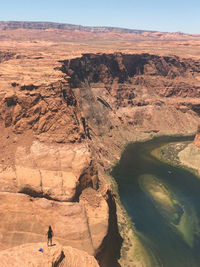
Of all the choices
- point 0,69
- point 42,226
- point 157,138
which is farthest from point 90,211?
point 157,138

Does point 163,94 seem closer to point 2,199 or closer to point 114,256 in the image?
point 114,256

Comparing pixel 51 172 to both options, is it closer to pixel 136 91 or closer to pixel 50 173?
pixel 50 173

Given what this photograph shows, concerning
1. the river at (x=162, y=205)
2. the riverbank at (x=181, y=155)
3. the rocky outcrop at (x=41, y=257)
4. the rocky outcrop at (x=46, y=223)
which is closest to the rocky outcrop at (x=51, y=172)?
the rocky outcrop at (x=46, y=223)

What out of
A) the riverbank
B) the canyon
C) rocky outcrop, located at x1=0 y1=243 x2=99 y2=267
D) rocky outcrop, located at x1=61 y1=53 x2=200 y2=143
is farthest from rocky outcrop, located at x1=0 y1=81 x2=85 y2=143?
the riverbank

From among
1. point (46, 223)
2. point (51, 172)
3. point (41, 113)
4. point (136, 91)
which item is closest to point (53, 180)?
point (51, 172)

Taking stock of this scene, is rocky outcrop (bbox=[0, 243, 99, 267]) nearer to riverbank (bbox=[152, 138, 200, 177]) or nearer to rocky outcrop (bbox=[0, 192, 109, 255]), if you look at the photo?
rocky outcrop (bbox=[0, 192, 109, 255])

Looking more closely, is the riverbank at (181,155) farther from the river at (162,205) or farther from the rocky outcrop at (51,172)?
the rocky outcrop at (51,172)
